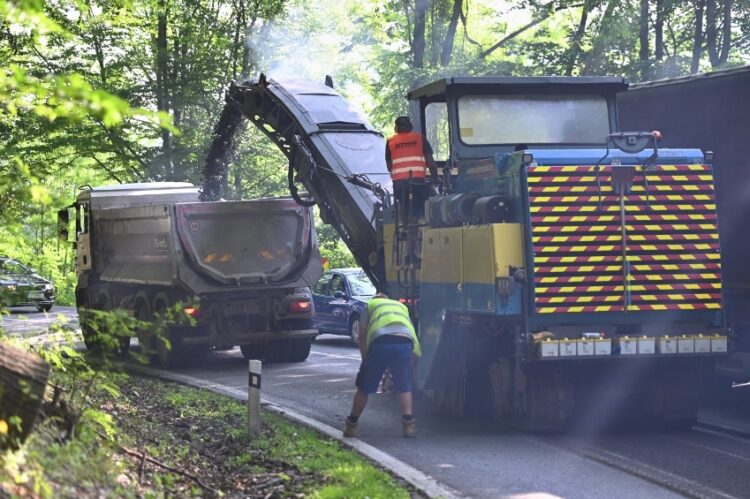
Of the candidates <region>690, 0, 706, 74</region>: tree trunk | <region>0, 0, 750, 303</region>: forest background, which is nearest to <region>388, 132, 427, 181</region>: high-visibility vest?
<region>0, 0, 750, 303</region>: forest background

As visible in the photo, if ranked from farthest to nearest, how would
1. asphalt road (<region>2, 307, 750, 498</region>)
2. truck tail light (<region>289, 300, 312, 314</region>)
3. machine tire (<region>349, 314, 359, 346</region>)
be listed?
1. machine tire (<region>349, 314, 359, 346</region>)
2. truck tail light (<region>289, 300, 312, 314</region>)
3. asphalt road (<region>2, 307, 750, 498</region>)

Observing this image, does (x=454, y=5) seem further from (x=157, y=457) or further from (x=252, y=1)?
(x=157, y=457)

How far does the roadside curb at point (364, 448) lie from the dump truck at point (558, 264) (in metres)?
1.44

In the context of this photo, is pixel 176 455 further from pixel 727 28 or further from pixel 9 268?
pixel 727 28

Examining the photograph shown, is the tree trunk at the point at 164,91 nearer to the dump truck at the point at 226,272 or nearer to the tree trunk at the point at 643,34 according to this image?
the dump truck at the point at 226,272

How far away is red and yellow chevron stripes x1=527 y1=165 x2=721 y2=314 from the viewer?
1038 cm

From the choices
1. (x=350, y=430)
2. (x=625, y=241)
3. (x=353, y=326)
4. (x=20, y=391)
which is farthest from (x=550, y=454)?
(x=353, y=326)

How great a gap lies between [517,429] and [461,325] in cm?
120

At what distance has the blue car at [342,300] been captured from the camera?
833 inches

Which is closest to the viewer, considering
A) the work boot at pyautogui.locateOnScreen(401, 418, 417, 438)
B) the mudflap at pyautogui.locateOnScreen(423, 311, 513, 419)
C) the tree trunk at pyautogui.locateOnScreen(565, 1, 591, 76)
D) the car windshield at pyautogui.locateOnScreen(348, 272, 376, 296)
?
the work boot at pyautogui.locateOnScreen(401, 418, 417, 438)

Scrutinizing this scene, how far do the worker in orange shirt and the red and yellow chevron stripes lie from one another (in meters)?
2.01

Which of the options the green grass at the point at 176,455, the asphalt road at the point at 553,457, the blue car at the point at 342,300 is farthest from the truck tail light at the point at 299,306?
the green grass at the point at 176,455

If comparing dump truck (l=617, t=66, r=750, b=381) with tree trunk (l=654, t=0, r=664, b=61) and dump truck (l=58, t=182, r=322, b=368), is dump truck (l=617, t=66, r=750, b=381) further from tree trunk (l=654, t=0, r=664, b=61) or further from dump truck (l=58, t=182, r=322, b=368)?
tree trunk (l=654, t=0, r=664, b=61)

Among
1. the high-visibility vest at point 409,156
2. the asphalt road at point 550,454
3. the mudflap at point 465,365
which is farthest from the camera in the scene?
the high-visibility vest at point 409,156
